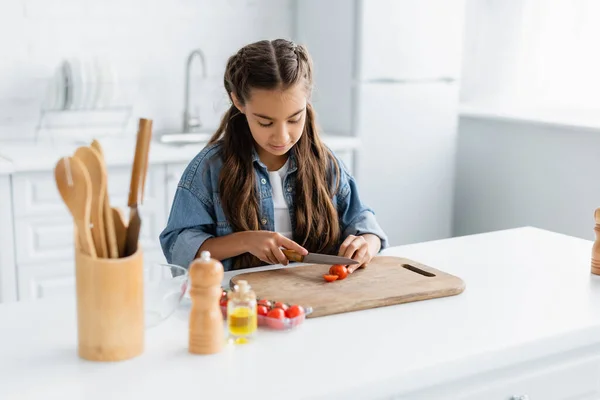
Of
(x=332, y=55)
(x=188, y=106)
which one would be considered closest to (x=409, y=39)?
(x=332, y=55)

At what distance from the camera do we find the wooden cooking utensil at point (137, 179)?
3.55 feet

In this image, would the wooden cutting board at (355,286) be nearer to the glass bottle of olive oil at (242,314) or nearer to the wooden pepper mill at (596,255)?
the glass bottle of olive oil at (242,314)

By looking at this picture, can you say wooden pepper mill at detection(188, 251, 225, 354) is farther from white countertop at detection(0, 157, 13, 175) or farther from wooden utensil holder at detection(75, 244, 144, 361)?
white countertop at detection(0, 157, 13, 175)

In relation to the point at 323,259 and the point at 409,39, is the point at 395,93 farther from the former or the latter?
the point at 323,259

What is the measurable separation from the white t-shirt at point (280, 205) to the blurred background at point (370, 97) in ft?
3.81

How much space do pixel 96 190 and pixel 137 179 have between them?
65mm

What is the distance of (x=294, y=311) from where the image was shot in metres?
1.28

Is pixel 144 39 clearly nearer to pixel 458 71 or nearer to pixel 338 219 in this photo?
pixel 458 71

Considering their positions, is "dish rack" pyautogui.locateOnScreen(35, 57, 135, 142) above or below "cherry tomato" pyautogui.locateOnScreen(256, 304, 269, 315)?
above

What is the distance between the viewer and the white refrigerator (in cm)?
339

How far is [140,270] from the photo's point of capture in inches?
44.9

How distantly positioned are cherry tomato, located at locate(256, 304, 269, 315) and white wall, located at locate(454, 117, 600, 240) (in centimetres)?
221

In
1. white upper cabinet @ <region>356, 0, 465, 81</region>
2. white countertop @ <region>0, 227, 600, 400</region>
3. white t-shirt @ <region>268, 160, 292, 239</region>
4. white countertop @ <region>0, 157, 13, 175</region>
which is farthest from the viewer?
white upper cabinet @ <region>356, 0, 465, 81</region>

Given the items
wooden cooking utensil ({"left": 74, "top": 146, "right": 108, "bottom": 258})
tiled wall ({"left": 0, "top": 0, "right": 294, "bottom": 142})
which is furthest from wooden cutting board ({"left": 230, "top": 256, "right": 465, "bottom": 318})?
tiled wall ({"left": 0, "top": 0, "right": 294, "bottom": 142})
